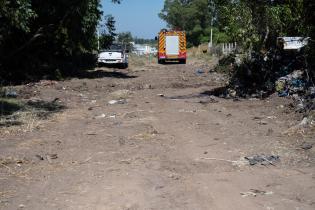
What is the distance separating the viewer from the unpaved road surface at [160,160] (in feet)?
21.7

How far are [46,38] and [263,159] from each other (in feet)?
60.4

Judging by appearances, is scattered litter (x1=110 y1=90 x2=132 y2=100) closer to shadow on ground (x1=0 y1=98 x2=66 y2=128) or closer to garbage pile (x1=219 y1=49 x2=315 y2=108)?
shadow on ground (x1=0 y1=98 x2=66 y2=128)

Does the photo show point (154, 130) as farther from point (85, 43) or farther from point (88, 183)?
point (85, 43)

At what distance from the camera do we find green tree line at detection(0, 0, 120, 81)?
2362 cm

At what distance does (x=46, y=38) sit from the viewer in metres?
25.0

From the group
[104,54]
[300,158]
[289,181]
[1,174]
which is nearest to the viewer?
[289,181]

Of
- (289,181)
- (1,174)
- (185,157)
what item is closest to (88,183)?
(1,174)

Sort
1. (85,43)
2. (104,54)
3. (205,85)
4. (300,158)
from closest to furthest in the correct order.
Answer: (300,158), (205,85), (85,43), (104,54)

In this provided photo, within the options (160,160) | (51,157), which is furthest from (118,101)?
(160,160)

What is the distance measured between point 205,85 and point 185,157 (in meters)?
13.5

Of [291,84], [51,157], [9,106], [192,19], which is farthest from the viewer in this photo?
[192,19]

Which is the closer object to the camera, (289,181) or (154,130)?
(289,181)

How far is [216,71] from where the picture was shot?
1133 inches

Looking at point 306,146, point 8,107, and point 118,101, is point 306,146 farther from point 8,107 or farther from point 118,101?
point 8,107
